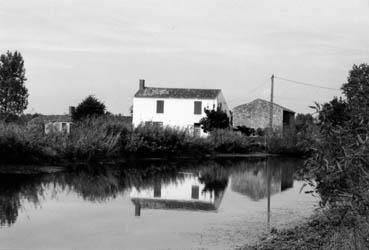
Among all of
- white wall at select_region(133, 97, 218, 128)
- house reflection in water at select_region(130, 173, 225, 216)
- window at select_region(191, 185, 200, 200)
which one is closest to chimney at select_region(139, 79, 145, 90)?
white wall at select_region(133, 97, 218, 128)

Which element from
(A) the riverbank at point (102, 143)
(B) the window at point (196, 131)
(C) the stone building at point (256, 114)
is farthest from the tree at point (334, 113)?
(C) the stone building at point (256, 114)

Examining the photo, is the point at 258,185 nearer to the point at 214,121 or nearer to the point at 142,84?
the point at 214,121

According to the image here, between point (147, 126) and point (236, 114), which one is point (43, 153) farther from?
point (236, 114)

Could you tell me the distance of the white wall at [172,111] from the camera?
69.5 meters

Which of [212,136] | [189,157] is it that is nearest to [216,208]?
[189,157]

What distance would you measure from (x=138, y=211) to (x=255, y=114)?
63.4m

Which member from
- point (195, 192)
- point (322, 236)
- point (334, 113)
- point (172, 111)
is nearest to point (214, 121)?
point (172, 111)

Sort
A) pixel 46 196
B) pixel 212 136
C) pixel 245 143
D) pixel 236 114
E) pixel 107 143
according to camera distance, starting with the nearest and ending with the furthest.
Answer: pixel 46 196 < pixel 107 143 < pixel 212 136 < pixel 245 143 < pixel 236 114

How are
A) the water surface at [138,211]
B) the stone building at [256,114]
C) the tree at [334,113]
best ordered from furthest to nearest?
the stone building at [256,114] < the water surface at [138,211] < the tree at [334,113]

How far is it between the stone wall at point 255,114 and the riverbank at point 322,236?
6444 cm

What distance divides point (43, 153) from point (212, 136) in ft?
87.4

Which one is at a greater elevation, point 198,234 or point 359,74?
point 359,74

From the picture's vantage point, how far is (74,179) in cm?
2306

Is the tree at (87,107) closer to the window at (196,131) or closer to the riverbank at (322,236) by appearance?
the window at (196,131)
